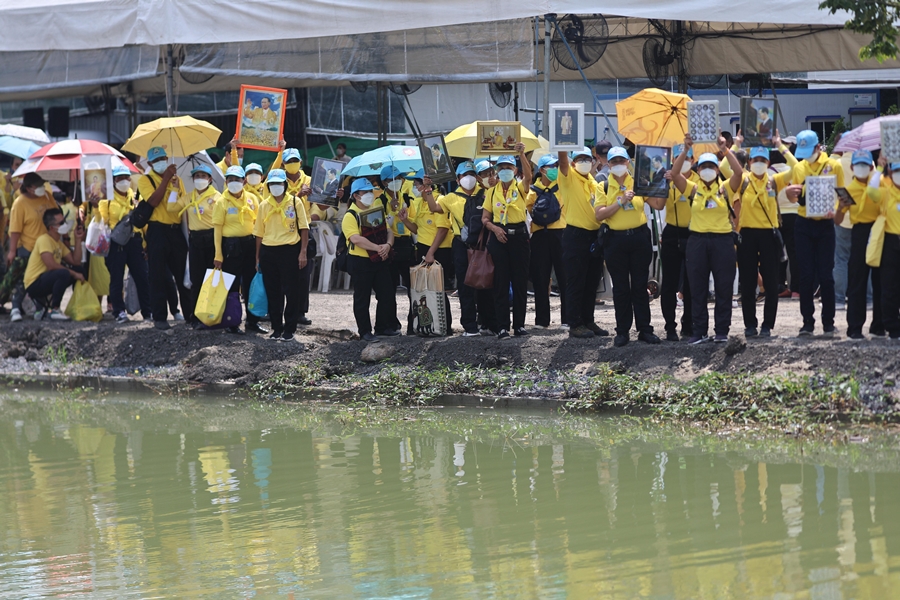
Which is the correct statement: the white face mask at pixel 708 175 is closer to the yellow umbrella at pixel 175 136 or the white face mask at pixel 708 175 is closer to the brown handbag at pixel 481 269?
the brown handbag at pixel 481 269

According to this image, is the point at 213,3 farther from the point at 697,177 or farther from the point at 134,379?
the point at 697,177

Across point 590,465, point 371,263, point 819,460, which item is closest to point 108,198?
point 371,263

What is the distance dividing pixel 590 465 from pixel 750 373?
219 cm

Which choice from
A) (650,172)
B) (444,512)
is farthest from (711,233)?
(444,512)

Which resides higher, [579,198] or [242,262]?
[579,198]

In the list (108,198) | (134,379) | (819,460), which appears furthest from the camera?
(108,198)

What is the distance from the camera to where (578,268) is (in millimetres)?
10805

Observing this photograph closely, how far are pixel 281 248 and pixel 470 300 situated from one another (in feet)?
6.35

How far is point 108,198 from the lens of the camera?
12719mm

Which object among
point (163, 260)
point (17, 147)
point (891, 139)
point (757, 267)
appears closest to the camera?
point (891, 139)

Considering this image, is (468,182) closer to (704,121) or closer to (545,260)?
(545,260)

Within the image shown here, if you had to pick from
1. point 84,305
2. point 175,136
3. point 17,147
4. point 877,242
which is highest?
point 17,147

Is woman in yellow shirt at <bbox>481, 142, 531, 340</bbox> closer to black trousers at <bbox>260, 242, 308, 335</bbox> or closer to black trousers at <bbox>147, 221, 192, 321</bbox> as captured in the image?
black trousers at <bbox>260, 242, 308, 335</bbox>

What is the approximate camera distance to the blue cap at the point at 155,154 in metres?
12.2
